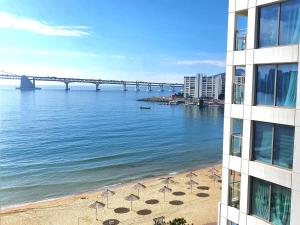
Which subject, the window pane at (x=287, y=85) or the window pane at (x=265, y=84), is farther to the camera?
the window pane at (x=265, y=84)

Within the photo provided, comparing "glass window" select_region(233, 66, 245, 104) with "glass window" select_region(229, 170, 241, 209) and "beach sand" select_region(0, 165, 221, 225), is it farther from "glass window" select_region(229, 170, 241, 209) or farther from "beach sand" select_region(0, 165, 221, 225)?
"beach sand" select_region(0, 165, 221, 225)

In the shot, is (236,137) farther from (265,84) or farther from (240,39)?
(240,39)

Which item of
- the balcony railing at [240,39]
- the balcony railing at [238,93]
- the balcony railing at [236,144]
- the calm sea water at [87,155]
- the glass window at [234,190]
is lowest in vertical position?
the calm sea water at [87,155]

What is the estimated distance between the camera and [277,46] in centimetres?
1119

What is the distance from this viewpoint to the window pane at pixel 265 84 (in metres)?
11.5

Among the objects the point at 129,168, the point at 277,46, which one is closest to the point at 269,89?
the point at 277,46

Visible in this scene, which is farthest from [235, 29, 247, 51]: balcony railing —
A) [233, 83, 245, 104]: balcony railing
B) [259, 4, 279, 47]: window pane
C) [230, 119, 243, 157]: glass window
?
[230, 119, 243, 157]: glass window

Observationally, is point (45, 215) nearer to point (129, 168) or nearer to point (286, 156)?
point (129, 168)

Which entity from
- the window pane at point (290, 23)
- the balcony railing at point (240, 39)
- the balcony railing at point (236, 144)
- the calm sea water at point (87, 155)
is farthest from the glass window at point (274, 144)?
the calm sea water at point (87, 155)

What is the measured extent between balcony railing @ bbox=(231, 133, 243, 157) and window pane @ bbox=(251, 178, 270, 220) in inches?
52.0

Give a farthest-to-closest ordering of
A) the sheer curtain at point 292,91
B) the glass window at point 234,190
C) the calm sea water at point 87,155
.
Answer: the calm sea water at point 87,155
the glass window at point 234,190
the sheer curtain at point 292,91

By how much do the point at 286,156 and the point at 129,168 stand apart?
42451 millimetres

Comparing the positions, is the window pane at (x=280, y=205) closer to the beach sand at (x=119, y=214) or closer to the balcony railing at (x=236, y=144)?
the balcony railing at (x=236, y=144)

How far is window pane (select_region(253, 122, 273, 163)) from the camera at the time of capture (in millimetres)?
11672
